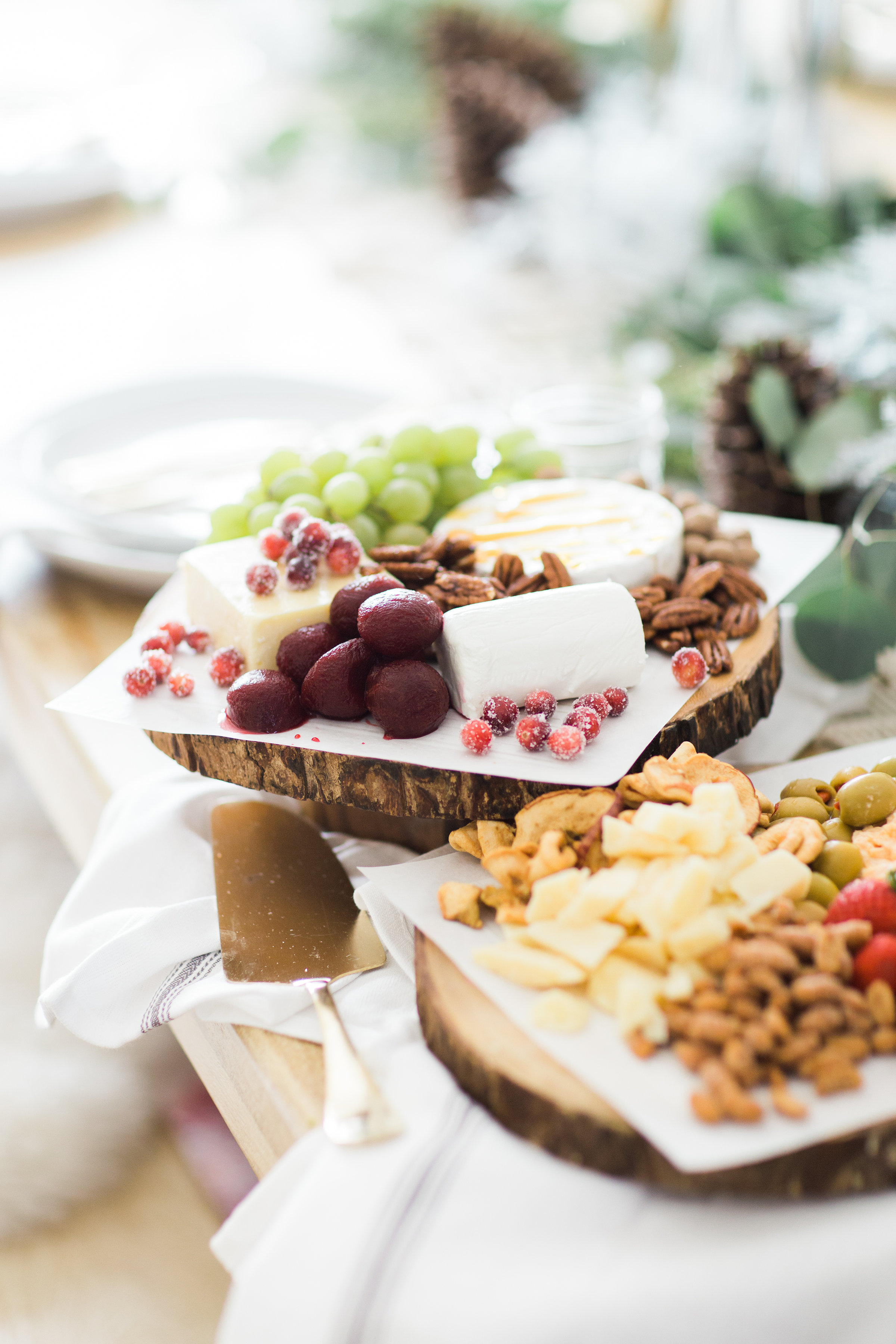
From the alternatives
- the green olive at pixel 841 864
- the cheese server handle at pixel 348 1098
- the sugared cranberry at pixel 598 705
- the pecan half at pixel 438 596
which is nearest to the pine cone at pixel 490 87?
the pecan half at pixel 438 596

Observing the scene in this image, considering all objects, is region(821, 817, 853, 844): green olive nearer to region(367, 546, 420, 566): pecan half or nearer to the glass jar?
region(367, 546, 420, 566): pecan half

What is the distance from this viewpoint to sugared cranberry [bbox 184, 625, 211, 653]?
84 cm

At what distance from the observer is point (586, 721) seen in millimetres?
720

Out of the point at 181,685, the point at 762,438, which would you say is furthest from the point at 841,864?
the point at 762,438

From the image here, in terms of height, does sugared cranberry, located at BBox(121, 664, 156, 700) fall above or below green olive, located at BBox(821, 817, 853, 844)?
above

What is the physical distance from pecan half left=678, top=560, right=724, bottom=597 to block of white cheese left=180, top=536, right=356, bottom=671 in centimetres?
26

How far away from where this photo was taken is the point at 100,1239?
2.54ft

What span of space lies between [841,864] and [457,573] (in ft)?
1.17

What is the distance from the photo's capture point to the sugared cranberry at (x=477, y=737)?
71 cm

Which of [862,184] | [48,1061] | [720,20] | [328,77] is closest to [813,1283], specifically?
[48,1061]

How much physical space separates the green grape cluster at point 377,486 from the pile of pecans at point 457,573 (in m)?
0.07

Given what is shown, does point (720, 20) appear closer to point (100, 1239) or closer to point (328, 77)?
point (328, 77)

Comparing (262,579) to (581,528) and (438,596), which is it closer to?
(438,596)

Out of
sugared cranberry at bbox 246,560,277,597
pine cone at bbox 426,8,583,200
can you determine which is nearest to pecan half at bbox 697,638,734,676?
sugared cranberry at bbox 246,560,277,597
